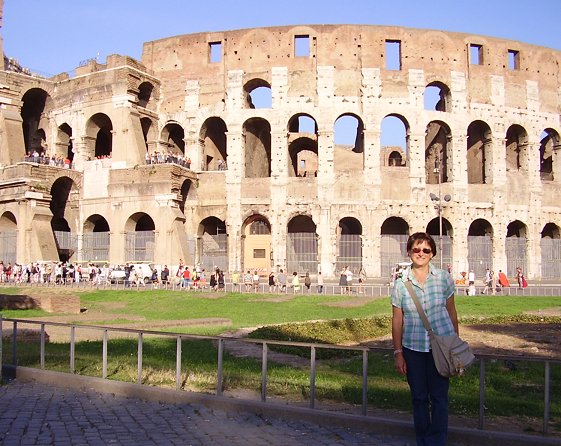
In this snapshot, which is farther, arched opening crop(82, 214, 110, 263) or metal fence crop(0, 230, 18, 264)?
arched opening crop(82, 214, 110, 263)

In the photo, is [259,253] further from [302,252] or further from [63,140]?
[63,140]

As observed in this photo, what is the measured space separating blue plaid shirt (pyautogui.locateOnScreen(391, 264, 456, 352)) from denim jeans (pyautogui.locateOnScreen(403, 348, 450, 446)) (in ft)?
0.31

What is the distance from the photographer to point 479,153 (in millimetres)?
34719

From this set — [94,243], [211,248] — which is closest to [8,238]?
[94,243]

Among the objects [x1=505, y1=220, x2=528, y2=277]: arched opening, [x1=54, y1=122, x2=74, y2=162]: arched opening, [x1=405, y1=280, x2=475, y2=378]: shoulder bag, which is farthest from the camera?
[x1=54, y1=122, x2=74, y2=162]: arched opening

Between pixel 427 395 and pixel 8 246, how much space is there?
97.9ft

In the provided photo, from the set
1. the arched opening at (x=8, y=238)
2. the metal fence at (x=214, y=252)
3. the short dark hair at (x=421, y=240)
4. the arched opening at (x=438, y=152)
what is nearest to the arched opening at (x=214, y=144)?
the metal fence at (x=214, y=252)

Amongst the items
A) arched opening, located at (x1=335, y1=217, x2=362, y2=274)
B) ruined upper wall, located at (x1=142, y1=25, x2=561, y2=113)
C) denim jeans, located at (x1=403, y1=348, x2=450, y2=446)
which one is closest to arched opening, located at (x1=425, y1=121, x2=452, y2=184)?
ruined upper wall, located at (x1=142, y1=25, x2=561, y2=113)

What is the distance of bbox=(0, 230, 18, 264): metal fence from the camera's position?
30.0 m

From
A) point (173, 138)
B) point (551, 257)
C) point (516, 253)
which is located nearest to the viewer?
point (516, 253)

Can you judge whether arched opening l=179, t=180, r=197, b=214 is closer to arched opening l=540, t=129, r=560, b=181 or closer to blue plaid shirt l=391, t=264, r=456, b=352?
arched opening l=540, t=129, r=560, b=181

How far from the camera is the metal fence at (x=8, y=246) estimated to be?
29984 millimetres

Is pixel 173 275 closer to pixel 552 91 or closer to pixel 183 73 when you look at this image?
pixel 183 73

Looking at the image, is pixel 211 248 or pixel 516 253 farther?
pixel 516 253
